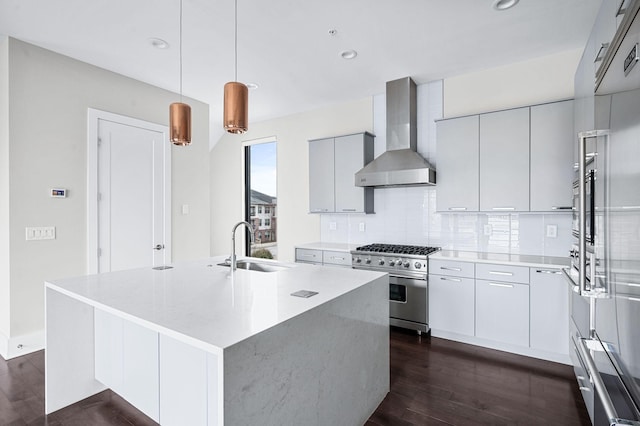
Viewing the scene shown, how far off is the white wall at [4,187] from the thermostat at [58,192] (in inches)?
13.1

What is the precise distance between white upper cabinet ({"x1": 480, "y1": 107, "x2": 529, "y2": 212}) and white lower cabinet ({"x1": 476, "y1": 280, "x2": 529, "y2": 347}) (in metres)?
0.78

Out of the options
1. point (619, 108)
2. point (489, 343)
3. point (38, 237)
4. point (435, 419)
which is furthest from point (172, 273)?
point (489, 343)

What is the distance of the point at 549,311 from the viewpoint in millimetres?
2836

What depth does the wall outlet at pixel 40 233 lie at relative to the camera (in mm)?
3076

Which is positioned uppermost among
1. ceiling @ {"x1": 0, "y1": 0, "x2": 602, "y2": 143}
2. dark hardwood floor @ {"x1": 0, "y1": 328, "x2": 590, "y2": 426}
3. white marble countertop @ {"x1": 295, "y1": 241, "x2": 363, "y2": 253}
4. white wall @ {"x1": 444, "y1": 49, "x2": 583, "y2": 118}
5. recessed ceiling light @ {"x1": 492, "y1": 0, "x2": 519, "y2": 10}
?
ceiling @ {"x1": 0, "y1": 0, "x2": 602, "y2": 143}

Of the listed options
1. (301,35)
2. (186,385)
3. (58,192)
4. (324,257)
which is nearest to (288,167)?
(324,257)

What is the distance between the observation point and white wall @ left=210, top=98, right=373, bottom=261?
480 cm

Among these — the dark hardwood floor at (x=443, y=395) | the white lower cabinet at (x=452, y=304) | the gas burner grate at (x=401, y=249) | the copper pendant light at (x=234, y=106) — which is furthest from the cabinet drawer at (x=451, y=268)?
the copper pendant light at (x=234, y=106)

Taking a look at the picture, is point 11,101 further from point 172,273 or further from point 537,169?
point 537,169

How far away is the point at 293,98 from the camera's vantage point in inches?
180

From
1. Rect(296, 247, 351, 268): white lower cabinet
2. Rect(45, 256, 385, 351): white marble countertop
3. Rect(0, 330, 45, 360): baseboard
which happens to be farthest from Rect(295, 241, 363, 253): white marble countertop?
Rect(0, 330, 45, 360): baseboard

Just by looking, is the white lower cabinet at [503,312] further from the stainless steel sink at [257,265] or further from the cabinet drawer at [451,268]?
the stainless steel sink at [257,265]

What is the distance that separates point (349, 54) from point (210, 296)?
8.84 ft

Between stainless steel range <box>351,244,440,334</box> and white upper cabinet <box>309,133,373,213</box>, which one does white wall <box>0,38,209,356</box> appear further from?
stainless steel range <box>351,244,440,334</box>
